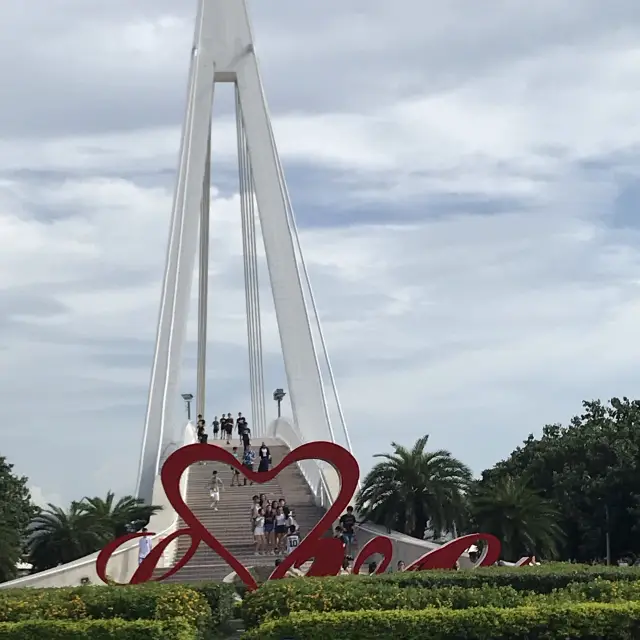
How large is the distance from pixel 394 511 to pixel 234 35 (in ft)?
49.9

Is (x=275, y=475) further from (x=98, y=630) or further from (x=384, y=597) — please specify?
(x=98, y=630)

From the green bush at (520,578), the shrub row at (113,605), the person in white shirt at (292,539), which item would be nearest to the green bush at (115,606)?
the shrub row at (113,605)

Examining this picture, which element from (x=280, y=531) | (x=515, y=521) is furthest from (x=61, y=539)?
(x=515, y=521)

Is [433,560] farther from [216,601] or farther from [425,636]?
[425,636]

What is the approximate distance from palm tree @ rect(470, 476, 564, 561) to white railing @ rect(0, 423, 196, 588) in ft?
A: 19.3

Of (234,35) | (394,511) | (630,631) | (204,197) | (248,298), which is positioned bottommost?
A: (630,631)

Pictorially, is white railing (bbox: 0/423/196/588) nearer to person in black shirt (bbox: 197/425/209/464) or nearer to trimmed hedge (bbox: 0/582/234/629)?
person in black shirt (bbox: 197/425/209/464)

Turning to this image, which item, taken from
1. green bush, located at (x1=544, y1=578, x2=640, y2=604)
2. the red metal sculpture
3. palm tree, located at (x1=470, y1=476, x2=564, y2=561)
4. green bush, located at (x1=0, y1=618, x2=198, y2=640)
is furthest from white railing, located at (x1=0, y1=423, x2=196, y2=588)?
green bush, located at (x1=544, y1=578, x2=640, y2=604)

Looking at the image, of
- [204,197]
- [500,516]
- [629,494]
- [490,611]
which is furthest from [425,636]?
[204,197]

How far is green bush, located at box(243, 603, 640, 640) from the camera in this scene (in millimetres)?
9008

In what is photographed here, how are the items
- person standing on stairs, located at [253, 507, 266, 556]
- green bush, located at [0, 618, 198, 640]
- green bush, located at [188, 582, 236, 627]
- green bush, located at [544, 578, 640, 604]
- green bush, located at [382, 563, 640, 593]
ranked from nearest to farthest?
green bush, located at [0, 618, 198, 640]
green bush, located at [544, 578, 640, 604]
green bush, located at [382, 563, 640, 593]
green bush, located at [188, 582, 236, 627]
person standing on stairs, located at [253, 507, 266, 556]

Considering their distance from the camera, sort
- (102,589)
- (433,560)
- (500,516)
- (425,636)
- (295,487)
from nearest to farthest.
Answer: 1. (425,636)
2. (102,589)
3. (433,560)
4. (500,516)
5. (295,487)

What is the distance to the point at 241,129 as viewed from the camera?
32812mm

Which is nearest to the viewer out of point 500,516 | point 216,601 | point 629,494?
point 216,601
